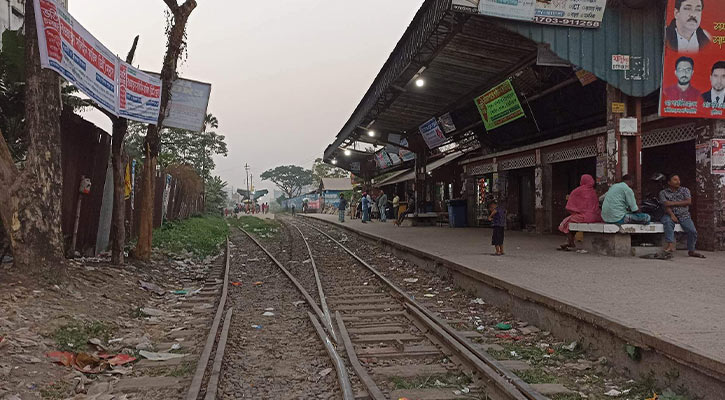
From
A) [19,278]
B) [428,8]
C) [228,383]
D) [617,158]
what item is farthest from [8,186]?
[617,158]

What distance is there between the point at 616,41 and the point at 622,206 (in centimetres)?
343

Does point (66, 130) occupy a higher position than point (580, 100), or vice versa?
point (580, 100)

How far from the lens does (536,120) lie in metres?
14.7

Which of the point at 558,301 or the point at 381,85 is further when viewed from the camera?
the point at 381,85

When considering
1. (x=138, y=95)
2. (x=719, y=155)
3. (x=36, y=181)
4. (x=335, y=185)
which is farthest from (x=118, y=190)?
(x=335, y=185)

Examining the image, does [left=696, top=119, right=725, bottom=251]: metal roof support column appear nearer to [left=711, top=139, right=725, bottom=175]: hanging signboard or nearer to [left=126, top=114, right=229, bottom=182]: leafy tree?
[left=711, top=139, right=725, bottom=175]: hanging signboard

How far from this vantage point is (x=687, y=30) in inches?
367

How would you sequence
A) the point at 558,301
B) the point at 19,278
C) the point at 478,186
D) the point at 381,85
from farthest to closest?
1. the point at 478,186
2. the point at 381,85
3. the point at 19,278
4. the point at 558,301

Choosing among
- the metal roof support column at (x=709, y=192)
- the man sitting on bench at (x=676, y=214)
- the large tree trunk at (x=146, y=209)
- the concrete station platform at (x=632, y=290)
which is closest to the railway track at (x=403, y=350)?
the concrete station platform at (x=632, y=290)

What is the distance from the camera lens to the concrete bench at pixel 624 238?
871 cm

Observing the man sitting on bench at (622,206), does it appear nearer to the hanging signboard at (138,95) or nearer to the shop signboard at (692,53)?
the shop signboard at (692,53)

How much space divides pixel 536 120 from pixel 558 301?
35.5ft

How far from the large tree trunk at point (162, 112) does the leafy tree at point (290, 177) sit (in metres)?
85.4

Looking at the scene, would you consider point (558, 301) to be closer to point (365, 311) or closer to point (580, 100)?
point (365, 311)
